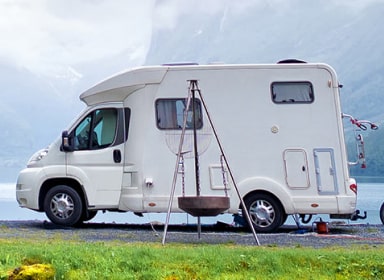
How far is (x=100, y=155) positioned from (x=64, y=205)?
1.17 metres

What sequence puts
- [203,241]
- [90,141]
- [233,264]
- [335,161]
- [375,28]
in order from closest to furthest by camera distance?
[233,264], [203,241], [335,161], [90,141], [375,28]

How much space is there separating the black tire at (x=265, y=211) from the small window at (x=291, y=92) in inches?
70.4

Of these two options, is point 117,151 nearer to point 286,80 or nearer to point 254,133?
point 254,133

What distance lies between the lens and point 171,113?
1045 centimetres

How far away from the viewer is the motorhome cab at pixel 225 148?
10.1 m

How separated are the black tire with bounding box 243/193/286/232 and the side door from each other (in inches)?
98.7

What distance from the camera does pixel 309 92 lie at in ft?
33.9

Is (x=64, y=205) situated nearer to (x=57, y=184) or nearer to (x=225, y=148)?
(x=57, y=184)

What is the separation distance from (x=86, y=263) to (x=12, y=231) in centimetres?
476

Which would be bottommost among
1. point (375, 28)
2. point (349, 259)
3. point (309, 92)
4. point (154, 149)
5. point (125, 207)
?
point (349, 259)

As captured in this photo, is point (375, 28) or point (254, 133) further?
point (375, 28)

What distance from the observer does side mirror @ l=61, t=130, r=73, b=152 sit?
10836mm

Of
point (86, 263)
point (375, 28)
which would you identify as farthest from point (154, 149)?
point (375, 28)

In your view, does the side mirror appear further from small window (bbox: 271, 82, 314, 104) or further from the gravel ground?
small window (bbox: 271, 82, 314, 104)
